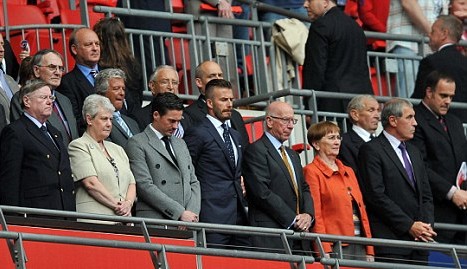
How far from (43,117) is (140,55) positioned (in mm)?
4329

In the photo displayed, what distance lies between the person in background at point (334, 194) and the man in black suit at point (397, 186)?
24 centimetres

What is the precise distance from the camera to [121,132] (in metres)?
15.4

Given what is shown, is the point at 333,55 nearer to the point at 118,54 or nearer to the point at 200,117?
the point at 200,117

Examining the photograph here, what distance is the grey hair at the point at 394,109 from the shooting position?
16609 millimetres

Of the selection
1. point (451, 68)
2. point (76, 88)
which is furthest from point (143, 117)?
point (451, 68)

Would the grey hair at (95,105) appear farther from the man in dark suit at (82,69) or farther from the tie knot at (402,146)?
the tie knot at (402,146)

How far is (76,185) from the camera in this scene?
14.5 meters

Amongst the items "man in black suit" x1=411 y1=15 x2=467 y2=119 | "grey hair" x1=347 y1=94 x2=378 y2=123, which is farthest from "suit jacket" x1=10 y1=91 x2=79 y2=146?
"man in black suit" x1=411 y1=15 x2=467 y2=119

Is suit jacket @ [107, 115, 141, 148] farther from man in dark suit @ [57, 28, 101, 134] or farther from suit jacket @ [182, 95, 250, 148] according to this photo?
suit jacket @ [182, 95, 250, 148]

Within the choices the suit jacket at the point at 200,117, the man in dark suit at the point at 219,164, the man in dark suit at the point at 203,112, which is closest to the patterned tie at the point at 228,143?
the man in dark suit at the point at 219,164

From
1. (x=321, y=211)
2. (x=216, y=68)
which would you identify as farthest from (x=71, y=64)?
(x=321, y=211)

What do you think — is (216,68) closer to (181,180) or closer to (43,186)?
(181,180)

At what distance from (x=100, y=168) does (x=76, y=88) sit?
4.50 ft

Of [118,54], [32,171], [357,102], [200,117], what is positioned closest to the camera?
[32,171]
